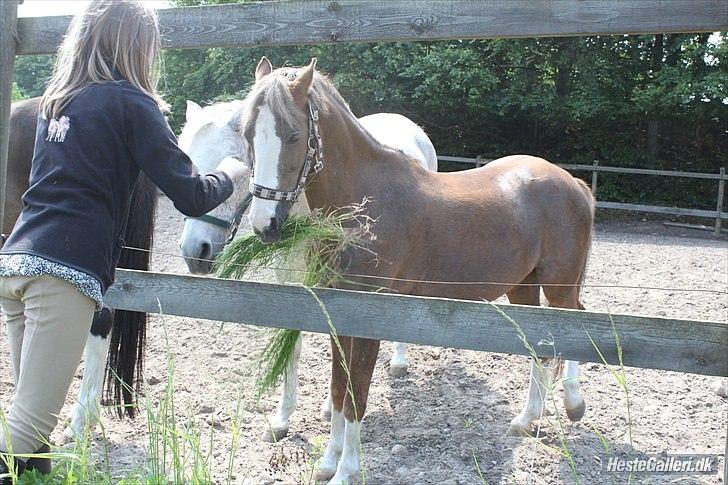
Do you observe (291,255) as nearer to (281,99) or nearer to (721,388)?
(281,99)

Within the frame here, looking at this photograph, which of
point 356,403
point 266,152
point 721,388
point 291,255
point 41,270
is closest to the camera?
point 41,270

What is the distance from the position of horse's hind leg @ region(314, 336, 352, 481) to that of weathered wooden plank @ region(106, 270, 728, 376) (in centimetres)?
93

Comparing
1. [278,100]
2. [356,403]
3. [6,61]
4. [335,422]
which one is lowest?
[335,422]

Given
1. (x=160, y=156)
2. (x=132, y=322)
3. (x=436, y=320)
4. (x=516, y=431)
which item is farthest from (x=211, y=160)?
(x=516, y=431)

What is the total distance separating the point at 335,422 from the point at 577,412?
1.65 m

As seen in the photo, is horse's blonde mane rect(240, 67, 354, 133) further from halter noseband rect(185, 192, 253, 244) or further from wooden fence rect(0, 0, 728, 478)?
halter noseband rect(185, 192, 253, 244)

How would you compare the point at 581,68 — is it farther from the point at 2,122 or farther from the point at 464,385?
the point at 2,122

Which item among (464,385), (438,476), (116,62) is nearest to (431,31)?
(116,62)

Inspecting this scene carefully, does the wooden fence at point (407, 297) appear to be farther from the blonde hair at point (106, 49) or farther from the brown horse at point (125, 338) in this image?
the brown horse at point (125, 338)

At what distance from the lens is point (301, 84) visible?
9.67 feet

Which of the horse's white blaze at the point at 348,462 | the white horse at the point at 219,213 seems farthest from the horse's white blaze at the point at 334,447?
the white horse at the point at 219,213

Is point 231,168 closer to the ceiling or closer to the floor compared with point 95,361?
closer to the ceiling

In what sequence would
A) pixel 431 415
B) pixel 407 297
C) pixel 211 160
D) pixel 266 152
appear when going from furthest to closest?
1. pixel 431 415
2. pixel 211 160
3. pixel 266 152
4. pixel 407 297

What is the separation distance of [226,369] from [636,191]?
50.4ft
